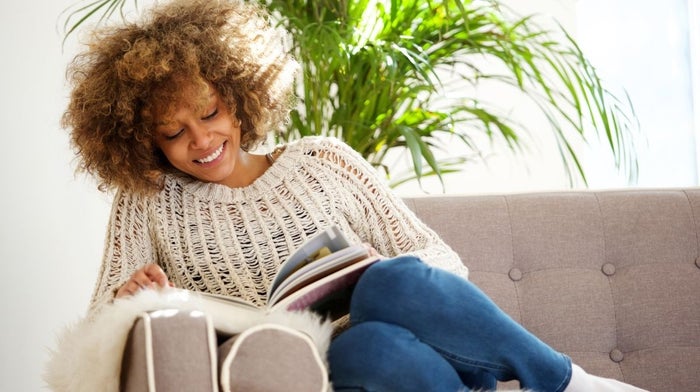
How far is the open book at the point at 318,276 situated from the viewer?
1.17 meters

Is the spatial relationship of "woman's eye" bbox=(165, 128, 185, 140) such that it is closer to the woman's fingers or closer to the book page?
the woman's fingers

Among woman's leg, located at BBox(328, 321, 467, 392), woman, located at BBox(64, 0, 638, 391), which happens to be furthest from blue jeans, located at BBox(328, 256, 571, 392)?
woman, located at BBox(64, 0, 638, 391)

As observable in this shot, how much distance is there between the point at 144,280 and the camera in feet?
4.48

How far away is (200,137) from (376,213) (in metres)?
0.38

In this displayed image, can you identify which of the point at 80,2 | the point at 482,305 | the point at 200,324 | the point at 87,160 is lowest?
the point at 482,305

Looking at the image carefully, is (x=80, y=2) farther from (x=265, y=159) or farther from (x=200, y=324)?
(x=200, y=324)

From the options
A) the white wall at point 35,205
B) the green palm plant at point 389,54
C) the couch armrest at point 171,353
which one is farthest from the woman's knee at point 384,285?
the white wall at point 35,205

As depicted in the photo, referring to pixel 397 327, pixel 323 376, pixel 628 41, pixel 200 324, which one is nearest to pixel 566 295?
pixel 397 327

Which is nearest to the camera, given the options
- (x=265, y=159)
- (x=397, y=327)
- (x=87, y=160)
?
(x=397, y=327)

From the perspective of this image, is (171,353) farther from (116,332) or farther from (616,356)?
(616,356)

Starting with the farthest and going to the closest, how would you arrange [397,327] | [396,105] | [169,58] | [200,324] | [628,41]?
[628,41], [396,105], [169,58], [397,327], [200,324]

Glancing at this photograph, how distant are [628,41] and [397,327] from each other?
9.18 feet

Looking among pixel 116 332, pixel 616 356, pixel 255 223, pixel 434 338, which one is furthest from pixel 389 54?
pixel 116 332

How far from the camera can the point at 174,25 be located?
1619 mm
